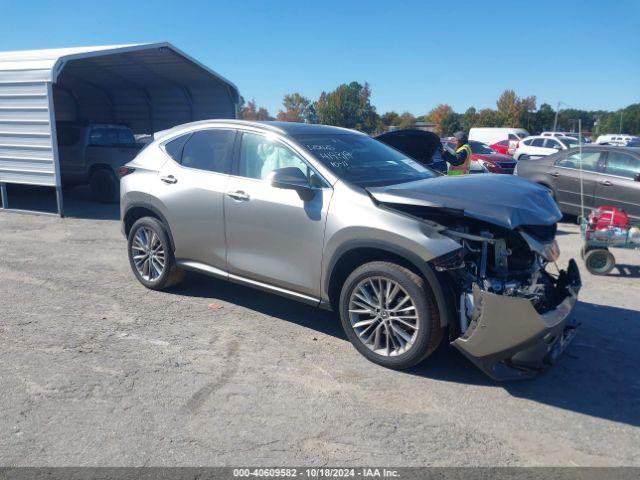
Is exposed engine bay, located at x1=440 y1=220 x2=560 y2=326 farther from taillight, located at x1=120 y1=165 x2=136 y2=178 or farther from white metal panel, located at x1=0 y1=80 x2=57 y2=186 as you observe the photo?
white metal panel, located at x1=0 y1=80 x2=57 y2=186

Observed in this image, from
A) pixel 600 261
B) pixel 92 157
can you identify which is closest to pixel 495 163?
pixel 600 261

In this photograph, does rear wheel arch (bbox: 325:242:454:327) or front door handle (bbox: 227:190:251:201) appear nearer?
rear wheel arch (bbox: 325:242:454:327)

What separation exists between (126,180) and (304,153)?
2.43m

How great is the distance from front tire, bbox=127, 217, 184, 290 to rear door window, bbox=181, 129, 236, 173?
792mm

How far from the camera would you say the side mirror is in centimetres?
439

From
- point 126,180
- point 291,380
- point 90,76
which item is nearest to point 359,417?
point 291,380

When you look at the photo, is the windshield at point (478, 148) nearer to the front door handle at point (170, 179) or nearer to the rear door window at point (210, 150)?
the rear door window at point (210, 150)

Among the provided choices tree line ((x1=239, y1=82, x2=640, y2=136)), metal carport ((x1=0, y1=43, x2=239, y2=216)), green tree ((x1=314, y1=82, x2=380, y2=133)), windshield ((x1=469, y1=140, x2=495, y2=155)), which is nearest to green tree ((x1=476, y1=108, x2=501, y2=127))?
tree line ((x1=239, y1=82, x2=640, y2=136))

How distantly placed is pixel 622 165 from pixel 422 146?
3634 millimetres

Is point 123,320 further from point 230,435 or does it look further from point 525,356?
point 525,356

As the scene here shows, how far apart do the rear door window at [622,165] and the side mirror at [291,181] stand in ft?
24.5

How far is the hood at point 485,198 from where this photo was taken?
3.76m

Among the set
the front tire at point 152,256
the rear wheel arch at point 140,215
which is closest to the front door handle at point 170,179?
the rear wheel arch at point 140,215

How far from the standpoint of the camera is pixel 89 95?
17.9 m
